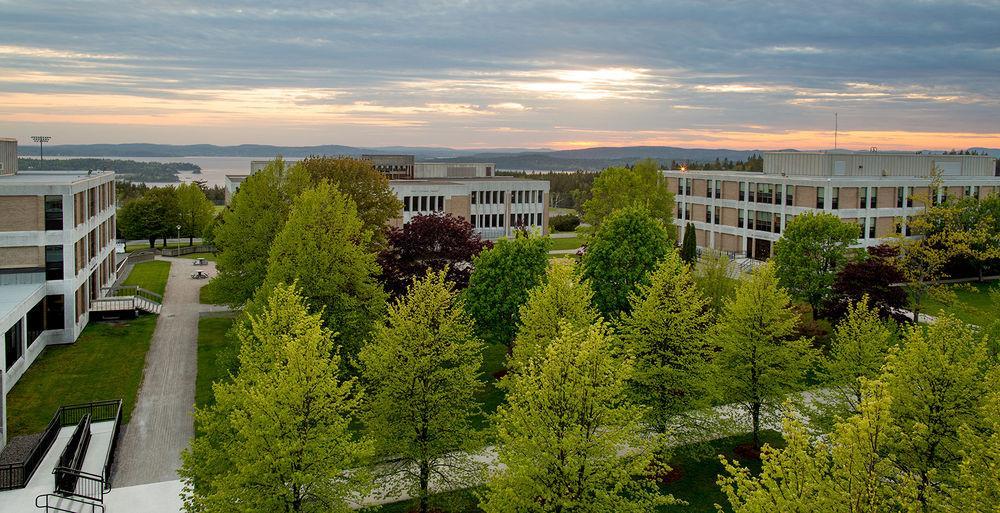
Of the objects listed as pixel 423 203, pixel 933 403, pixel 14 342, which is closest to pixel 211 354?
pixel 14 342

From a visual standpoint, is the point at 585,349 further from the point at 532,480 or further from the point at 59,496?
the point at 59,496

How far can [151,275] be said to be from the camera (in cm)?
6900

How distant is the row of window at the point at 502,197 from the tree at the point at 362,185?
30.5 meters

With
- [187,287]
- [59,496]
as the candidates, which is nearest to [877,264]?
[59,496]

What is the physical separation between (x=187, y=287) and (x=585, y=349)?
170ft

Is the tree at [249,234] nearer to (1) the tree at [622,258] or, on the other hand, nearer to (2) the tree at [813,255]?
(1) the tree at [622,258]

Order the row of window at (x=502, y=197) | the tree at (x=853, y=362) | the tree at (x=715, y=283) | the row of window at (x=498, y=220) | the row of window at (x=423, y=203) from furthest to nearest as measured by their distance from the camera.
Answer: the row of window at (x=498, y=220)
the row of window at (x=502, y=197)
the row of window at (x=423, y=203)
the tree at (x=715, y=283)
the tree at (x=853, y=362)

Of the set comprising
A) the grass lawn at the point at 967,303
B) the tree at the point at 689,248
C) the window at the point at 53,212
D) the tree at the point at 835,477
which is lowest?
the grass lawn at the point at 967,303

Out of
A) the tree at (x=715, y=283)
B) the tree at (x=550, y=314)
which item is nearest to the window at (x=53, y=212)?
the tree at (x=550, y=314)

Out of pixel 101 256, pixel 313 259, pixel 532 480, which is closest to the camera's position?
pixel 532 480

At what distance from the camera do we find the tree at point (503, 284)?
3703 centimetres

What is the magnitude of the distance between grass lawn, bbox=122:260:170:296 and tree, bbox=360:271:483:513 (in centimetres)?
4184

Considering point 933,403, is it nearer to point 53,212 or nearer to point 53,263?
point 53,263

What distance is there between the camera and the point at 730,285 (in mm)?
43469
